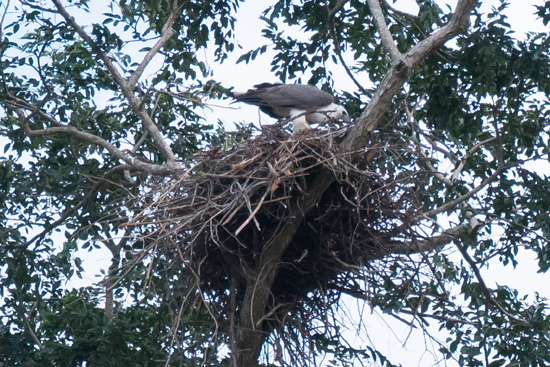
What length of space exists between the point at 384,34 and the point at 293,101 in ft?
4.00

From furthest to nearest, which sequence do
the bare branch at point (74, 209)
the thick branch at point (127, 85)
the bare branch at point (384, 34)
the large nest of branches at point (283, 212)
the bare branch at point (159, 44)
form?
the bare branch at point (159, 44) < the bare branch at point (74, 209) < the thick branch at point (127, 85) < the bare branch at point (384, 34) < the large nest of branches at point (283, 212)

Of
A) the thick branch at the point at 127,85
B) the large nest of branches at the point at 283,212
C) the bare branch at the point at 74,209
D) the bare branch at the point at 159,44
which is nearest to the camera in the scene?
the large nest of branches at the point at 283,212

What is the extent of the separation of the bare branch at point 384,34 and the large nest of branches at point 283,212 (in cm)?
79

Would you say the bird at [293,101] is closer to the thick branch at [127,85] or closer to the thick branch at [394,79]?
the thick branch at [127,85]

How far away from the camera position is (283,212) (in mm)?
5387

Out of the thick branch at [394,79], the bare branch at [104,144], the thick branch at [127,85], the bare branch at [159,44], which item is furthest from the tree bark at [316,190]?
the bare branch at [159,44]

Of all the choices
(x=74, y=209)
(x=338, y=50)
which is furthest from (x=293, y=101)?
(x=74, y=209)

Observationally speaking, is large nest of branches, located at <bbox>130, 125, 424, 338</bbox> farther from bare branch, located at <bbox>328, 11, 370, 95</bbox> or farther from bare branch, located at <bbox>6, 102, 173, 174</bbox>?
bare branch, located at <bbox>328, 11, 370, 95</bbox>

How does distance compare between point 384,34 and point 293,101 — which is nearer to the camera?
point 384,34

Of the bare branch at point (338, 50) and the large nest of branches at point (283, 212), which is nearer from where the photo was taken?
the large nest of branches at point (283, 212)

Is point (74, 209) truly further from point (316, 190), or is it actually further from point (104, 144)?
point (316, 190)

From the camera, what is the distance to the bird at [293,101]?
6.66 m

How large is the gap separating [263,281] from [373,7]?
2642 millimetres

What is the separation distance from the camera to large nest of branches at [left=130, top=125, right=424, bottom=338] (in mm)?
5230
